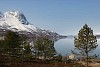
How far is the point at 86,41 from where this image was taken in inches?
2265

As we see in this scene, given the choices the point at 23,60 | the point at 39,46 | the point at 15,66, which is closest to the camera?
the point at 15,66

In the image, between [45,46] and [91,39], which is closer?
[91,39]

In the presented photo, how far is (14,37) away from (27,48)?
15.7 meters

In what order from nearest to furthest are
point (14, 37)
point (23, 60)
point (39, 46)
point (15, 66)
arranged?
point (15, 66)
point (14, 37)
point (23, 60)
point (39, 46)

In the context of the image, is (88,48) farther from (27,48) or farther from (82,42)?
(27,48)

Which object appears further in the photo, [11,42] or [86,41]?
[11,42]

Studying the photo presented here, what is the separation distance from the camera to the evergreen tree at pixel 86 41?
2249 inches

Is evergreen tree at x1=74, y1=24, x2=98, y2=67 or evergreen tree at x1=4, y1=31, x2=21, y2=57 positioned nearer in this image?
evergreen tree at x1=74, y1=24, x2=98, y2=67

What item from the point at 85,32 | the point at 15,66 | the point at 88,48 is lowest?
the point at 15,66

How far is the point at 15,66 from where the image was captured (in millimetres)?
56594

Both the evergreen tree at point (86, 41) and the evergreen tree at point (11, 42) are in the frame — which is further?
the evergreen tree at point (11, 42)

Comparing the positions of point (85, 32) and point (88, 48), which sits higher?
point (85, 32)

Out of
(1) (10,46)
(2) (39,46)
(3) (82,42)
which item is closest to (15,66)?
(1) (10,46)

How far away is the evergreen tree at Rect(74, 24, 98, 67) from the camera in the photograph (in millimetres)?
57125
